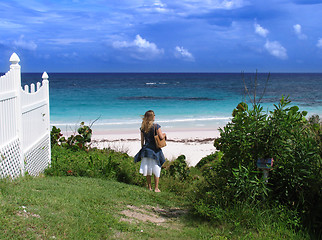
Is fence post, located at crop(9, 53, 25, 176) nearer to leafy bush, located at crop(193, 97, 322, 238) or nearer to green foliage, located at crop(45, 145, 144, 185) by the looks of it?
green foliage, located at crop(45, 145, 144, 185)

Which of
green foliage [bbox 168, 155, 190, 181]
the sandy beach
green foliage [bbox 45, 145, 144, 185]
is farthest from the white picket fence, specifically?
the sandy beach

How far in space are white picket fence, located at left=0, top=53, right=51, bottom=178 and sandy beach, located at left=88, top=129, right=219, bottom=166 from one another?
195 inches

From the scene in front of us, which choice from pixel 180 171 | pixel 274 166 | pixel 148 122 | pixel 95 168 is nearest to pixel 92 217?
pixel 274 166

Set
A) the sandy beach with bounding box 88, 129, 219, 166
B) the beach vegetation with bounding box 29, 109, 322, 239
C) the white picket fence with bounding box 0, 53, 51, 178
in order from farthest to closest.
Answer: the sandy beach with bounding box 88, 129, 219, 166
the white picket fence with bounding box 0, 53, 51, 178
the beach vegetation with bounding box 29, 109, 322, 239

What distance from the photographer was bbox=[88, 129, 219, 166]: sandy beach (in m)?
14.2

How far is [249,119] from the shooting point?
534cm

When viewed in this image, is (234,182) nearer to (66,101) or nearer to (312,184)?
(312,184)

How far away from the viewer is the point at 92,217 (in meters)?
4.92

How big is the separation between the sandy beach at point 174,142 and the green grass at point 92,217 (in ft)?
21.1

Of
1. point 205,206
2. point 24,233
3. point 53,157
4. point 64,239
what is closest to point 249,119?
point 205,206

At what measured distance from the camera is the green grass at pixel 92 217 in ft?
13.9

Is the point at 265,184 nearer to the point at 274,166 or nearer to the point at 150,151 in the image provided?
the point at 274,166

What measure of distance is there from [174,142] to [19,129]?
36.2 feet

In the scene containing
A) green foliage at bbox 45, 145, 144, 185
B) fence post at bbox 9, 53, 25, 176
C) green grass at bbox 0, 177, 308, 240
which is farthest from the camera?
green foliage at bbox 45, 145, 144, 185
